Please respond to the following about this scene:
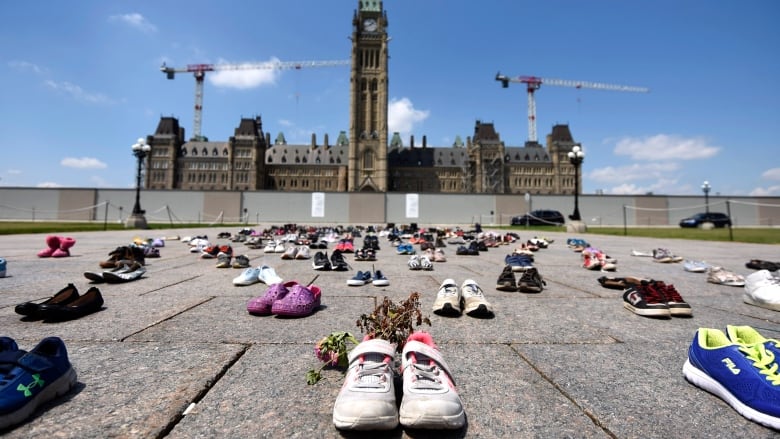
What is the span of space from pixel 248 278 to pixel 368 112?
6795 cm

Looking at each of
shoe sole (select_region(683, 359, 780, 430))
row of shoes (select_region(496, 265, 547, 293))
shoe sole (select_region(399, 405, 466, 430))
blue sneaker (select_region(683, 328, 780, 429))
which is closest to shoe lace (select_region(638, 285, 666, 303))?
row of shoes (select_region(496, 265, 547, 293))

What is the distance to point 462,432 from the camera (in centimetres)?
131

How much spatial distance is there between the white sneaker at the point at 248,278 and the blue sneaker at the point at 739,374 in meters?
4.31

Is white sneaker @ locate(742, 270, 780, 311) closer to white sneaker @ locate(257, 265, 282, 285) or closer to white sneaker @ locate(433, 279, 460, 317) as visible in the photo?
white sneaker @ locate(433, 279, 460, 317)

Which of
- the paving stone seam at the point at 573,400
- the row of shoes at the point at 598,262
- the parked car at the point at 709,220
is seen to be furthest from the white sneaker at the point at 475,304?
the parked car at the point at 709,220

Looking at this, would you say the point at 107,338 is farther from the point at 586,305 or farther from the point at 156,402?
the point at 586,305

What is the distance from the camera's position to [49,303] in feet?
8.91

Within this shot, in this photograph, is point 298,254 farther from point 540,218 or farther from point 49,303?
point 540,218

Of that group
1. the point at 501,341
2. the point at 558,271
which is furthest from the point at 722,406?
the point at 558,271

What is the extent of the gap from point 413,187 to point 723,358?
84.4m

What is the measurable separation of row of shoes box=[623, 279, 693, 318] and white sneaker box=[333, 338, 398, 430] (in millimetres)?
2747

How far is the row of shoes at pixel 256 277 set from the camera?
432cm

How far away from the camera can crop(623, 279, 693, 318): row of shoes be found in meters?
3.01

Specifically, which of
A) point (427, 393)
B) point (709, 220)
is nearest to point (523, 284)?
point (427, 393)
